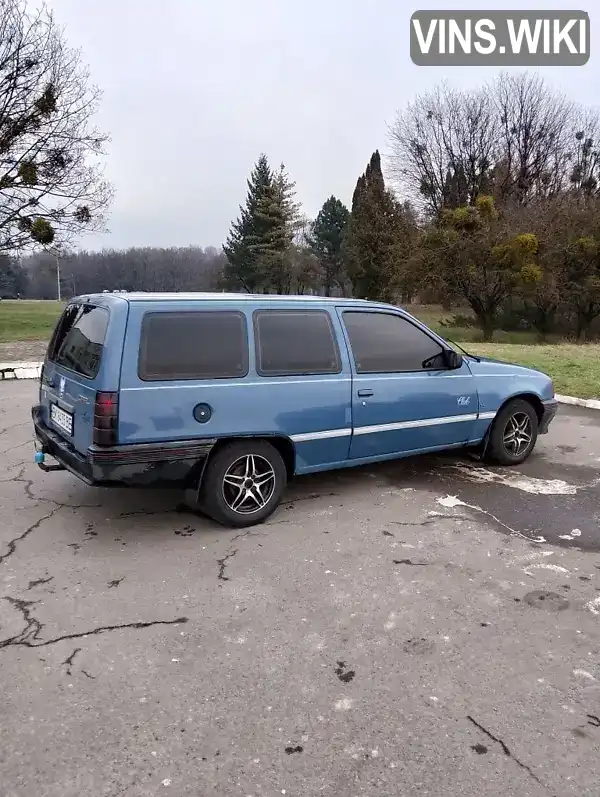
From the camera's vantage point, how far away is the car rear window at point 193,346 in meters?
3.93

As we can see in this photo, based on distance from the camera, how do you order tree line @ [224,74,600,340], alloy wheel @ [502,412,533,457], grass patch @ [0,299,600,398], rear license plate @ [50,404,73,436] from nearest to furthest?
1. rear license plate @ [50,404,73,436]
2. alloy wheel @ [502,412,533,457]
3. grass patch @ [0,299,600,398]
4. tree line @ [224,74,600,340]

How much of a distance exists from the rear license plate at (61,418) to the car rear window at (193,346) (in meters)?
0.74

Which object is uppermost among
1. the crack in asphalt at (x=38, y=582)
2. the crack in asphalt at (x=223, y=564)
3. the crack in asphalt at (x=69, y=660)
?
the crack in asphalt at (x=223, y=564)

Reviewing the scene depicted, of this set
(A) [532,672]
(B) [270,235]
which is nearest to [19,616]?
(A) [532,672]

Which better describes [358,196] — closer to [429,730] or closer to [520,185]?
[520,185]

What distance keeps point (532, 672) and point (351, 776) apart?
107 cm

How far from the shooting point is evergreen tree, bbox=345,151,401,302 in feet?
143

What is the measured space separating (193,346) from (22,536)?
1847 mm

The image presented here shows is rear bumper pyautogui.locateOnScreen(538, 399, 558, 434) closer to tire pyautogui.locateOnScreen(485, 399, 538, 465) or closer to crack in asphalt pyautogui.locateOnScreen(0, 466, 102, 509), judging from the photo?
tire pyautogui.locateOnScreen(485, 399, 538, 465)

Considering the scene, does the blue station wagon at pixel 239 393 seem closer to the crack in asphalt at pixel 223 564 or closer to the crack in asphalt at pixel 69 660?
→ the crack in asphalt at pixel 223 564

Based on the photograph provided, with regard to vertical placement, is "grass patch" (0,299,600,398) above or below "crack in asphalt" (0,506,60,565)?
above

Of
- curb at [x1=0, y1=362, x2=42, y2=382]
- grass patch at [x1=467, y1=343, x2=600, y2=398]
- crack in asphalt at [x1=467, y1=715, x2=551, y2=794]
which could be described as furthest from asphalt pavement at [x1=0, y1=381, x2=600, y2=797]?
curb at [x1=0, y1=362, x2=42, y2=382]

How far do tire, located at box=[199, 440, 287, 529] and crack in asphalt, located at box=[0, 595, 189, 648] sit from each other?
117cm

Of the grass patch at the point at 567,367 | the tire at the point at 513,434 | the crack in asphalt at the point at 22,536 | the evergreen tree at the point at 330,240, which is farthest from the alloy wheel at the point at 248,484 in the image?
the evergreen tree at the point at 330,240
